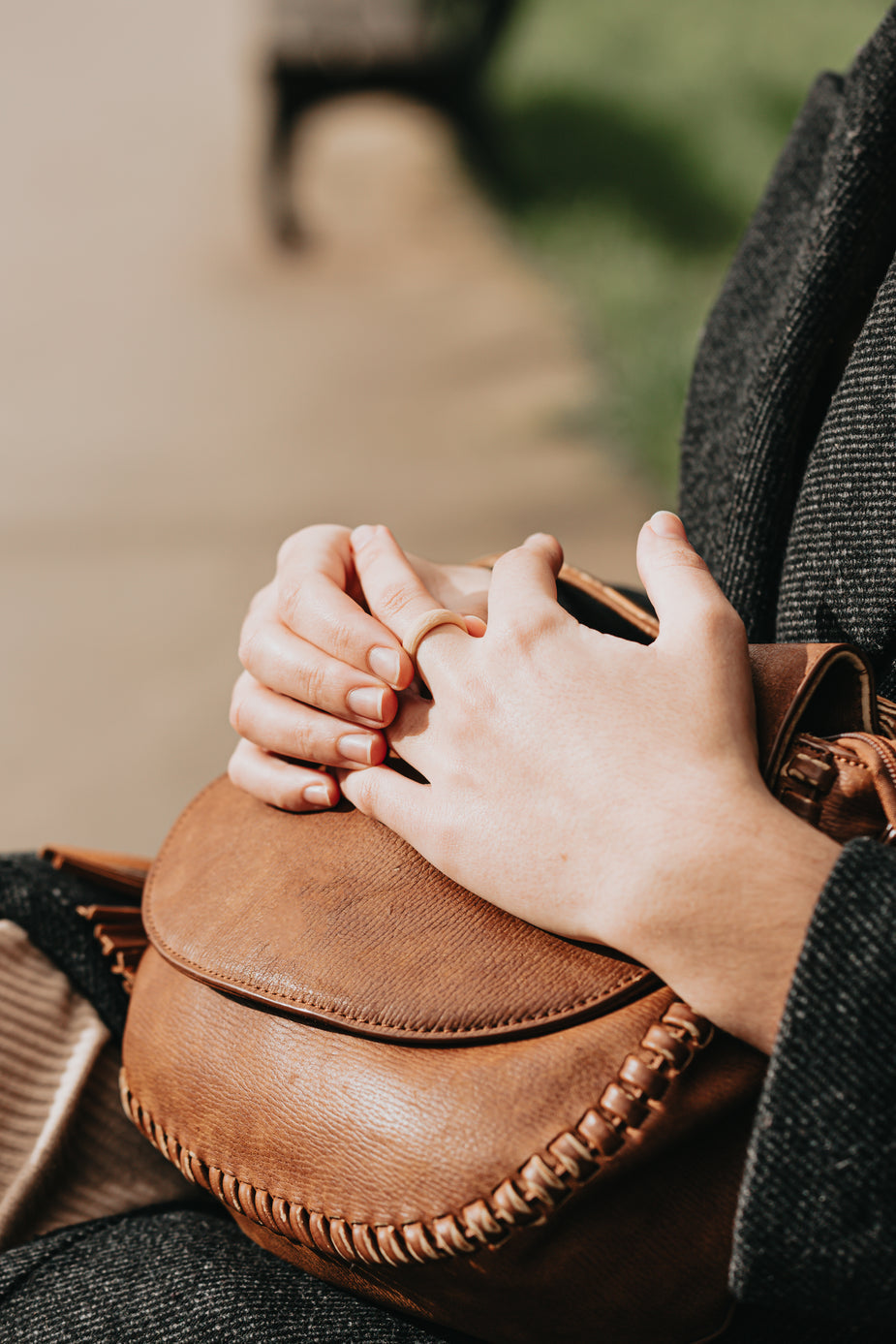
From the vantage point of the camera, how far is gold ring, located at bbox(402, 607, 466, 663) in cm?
90

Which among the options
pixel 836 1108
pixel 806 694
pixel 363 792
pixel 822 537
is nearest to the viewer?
pixel 836 1108

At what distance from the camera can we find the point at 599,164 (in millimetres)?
5207

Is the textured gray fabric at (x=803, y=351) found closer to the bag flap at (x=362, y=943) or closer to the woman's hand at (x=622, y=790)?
the woman's hand at (x=622, y=790)

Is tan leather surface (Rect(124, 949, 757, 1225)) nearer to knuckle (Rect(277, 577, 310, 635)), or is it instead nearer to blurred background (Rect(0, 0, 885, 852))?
knuckle (Rect(277, 577, 310, 635))

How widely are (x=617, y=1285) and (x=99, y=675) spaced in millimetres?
2661

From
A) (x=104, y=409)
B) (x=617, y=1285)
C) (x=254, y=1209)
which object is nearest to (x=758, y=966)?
(x=617, y=1285)

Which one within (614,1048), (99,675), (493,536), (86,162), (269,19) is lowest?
(99,675)

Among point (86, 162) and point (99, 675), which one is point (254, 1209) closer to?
point (99, 675)

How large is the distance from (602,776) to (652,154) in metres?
5.00

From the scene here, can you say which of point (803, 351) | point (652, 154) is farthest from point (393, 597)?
point (652, 154)

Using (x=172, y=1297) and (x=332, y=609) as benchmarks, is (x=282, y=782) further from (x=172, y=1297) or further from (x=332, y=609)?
(x=172, y=1297)

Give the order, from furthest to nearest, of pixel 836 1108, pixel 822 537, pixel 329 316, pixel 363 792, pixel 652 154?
pixel 652 154 < pixel 329 316 < pixel 822 537 < pixel 363 792 < pixel 836 1108

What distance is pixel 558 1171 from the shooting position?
68 cm

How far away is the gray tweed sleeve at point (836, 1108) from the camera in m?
0.67
